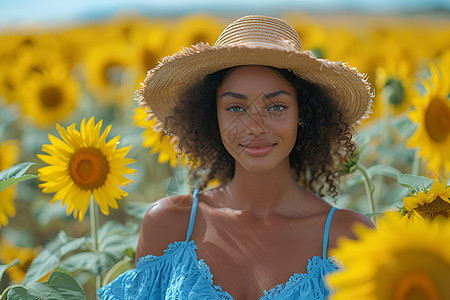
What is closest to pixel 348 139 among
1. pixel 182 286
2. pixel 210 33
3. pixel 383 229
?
pixel 182 286

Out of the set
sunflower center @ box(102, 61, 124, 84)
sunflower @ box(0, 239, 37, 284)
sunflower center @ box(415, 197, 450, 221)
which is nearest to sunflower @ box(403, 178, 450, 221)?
sunflower center @ box(415, 197, 450, 221)

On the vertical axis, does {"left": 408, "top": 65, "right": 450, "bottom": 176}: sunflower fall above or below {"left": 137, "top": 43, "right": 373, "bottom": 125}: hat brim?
below

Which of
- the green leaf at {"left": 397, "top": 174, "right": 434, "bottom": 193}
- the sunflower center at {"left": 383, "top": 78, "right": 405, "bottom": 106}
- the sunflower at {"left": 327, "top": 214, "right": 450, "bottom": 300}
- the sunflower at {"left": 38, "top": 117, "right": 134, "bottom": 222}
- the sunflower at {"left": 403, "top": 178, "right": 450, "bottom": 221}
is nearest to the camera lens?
the sunflower at {"left": 327, "top": 214, "right": 450, "bottom": 300}

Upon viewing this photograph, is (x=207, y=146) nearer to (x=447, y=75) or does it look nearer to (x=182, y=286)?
(x=182, y=286)

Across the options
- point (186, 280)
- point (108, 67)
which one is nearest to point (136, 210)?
point (186, 280)

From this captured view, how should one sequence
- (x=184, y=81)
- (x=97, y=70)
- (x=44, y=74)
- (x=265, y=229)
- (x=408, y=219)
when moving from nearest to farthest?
1. (x=408, y=219)
2. (x=265, y=229)
3. (x=184, y=81)
4. (x=44, y=74)
5. (x=97, y=70)

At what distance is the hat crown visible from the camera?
1334 millimetres

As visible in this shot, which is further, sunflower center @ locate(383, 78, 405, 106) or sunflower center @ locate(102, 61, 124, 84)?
sunflower center @ locate(102, 61, 124, 84)

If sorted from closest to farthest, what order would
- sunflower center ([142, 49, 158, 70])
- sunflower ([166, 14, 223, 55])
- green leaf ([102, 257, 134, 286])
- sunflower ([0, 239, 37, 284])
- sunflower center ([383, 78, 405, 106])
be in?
1. green leaf ([102, 257, 134, 286])
2. sunflower ([0, 239, 37, 284])
3. sunflower center ([383, 78, 405, 106])
4. sunflower center ([142, 49, 158, 70])
5. sunflower ([166, 14, 223, 55])

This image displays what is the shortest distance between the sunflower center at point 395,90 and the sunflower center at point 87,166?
1.18 m

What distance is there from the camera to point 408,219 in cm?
124

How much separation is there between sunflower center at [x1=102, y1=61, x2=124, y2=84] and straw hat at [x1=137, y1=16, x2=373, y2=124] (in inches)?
77.0

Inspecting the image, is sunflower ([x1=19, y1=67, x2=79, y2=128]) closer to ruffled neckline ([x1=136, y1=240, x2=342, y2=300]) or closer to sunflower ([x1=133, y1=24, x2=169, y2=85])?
sunflower ([x1=133, y1=24, x2=169, y2=85])

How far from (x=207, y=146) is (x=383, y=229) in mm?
943
